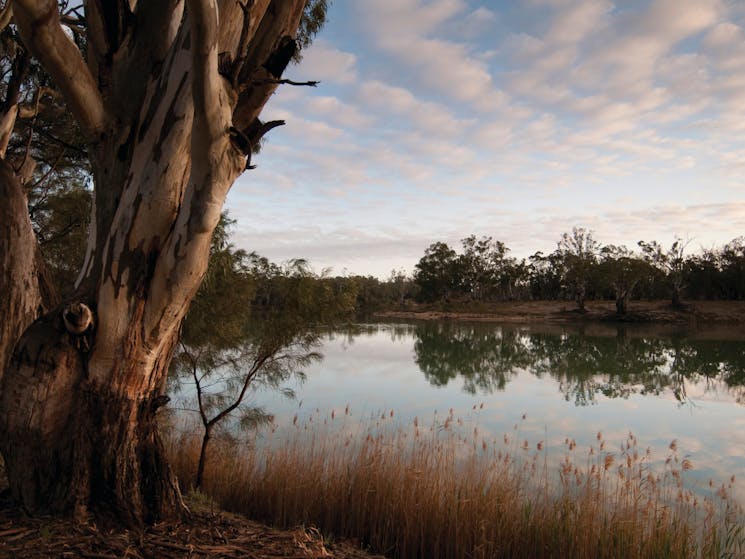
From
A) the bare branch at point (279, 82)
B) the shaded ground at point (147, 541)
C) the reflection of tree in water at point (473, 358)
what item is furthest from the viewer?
the reflection of tree in water at point (473, 358)

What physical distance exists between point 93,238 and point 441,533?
259 centimetres

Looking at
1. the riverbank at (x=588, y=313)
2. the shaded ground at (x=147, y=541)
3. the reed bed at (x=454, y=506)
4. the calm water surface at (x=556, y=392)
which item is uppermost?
the riverbank at (x=588, y=313)

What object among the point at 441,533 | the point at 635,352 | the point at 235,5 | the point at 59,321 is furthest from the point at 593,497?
the point at 635,352

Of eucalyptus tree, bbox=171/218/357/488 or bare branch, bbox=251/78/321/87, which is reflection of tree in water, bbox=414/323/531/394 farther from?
bare branch, bbox=251/78/321/87

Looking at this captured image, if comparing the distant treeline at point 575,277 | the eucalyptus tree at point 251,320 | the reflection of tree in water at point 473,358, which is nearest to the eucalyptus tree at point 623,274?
the distant treeline at point 575,277

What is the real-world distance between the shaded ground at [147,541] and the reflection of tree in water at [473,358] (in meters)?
8.56

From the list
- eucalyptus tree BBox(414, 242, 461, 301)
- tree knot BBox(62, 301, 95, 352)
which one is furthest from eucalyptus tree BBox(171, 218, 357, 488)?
eucalyptus tree BBox(414, 242, 461, 301)

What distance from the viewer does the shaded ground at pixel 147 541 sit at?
1799 mm

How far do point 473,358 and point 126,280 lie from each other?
14.7m

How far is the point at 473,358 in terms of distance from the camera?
16.0 m

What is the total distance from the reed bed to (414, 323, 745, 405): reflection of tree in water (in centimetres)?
667

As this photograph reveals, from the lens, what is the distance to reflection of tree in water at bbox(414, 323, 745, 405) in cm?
1164

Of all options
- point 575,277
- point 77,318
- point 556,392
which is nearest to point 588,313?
point 575,277

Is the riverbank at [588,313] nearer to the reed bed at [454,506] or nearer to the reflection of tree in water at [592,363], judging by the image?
the reflection of tree in water at [592,363]
